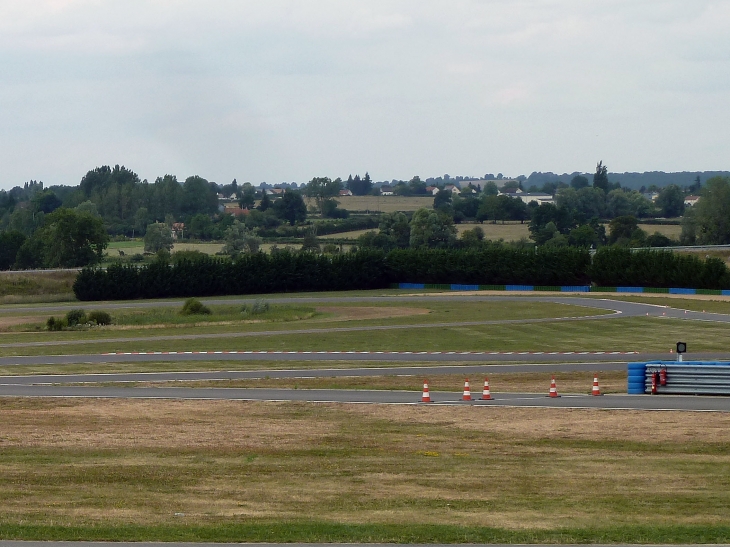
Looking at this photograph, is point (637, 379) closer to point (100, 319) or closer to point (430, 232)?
point (100, 319)

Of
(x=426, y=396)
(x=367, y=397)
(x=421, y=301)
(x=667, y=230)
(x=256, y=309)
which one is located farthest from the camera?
(x=667, y=230)

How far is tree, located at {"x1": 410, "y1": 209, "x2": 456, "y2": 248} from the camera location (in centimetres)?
15625

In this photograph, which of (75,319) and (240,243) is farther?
(240,243)

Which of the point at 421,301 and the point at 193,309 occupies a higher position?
the point at 193,309

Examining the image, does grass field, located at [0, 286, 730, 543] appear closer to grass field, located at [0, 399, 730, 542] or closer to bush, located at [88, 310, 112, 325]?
grass field, located at [0, 399, 730, 542]

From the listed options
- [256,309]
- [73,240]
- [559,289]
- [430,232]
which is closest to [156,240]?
[73,240]

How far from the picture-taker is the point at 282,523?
45.3 ft

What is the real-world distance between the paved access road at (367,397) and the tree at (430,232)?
4802 inches

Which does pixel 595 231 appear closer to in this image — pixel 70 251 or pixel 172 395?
pixel 70 251

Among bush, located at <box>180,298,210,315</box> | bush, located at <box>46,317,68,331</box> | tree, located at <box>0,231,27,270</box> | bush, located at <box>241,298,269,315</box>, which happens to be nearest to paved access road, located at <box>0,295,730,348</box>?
bush, located at <box>241,298,269,315</box>

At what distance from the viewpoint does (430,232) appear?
156250 mm

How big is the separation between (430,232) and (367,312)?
8062 centimetres

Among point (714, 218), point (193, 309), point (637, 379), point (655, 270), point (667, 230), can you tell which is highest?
point (714, 218)

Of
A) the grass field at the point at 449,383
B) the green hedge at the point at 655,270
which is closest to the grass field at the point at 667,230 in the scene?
the green hedge at the point at 655,270
